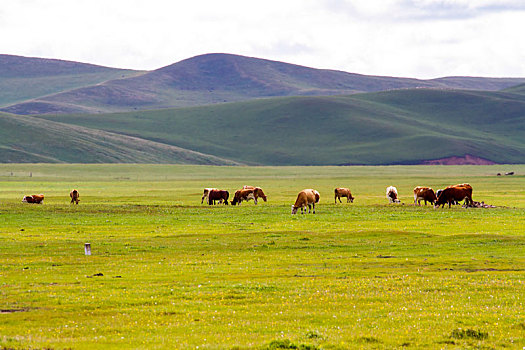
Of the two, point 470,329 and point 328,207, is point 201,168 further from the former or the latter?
point 470,329

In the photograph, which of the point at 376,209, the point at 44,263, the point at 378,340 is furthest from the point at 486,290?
the point at 376,209

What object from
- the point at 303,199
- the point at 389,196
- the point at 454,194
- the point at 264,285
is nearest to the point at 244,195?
the point at 389,196

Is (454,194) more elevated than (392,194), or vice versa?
(454,194)

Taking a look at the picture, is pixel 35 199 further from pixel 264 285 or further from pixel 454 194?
pixel 264 285

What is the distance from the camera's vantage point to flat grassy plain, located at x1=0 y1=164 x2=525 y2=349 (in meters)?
14.9

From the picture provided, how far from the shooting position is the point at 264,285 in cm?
2125

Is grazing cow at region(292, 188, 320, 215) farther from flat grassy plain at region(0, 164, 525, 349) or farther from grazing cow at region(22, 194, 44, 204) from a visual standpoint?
grazing cow at region(22, 194, 44, 204)

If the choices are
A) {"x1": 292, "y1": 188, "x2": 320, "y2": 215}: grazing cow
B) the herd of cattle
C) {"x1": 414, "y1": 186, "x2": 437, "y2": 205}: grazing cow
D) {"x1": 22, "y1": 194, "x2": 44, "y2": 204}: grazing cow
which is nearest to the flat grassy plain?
{"x1": 292, "y1": 188, "x2": 320, "y2": 215}: grazing cow

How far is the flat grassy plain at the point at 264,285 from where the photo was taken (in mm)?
14914

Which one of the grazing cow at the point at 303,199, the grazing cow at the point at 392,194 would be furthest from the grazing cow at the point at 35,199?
the grazing cow at the point at 392,194

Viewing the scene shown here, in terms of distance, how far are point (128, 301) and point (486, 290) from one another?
9.64m

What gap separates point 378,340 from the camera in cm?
1435

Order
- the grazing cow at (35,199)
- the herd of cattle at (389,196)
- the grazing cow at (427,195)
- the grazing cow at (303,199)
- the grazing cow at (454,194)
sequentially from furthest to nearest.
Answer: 1. the grazing cow at (35,199)
2. the grazing cow at (427,195)
3. the grazing cow at (454,194)
4. the herd of cattle at (389,196)
5. the grazing cow at (303,199)

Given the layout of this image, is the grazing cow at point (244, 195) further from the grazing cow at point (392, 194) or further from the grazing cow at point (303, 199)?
A: the grazing cow at point (303, 199)
